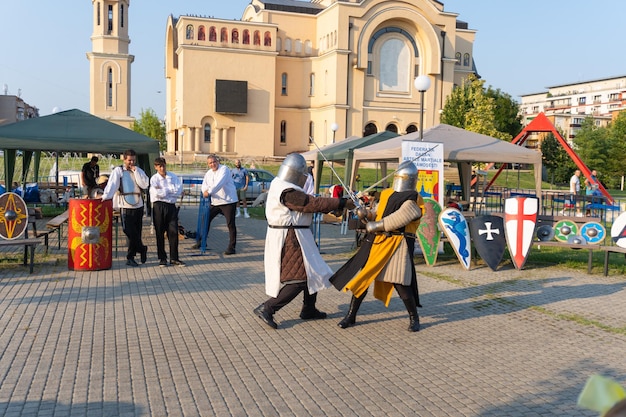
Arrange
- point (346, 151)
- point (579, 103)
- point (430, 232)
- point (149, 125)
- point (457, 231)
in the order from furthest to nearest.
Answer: point (579, 103) → point (149, 125) → point (346, 151) → point (430, 232) → point (457, 231)

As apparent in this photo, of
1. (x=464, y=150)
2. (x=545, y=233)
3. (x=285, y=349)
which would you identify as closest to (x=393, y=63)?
(x=464, y=150)

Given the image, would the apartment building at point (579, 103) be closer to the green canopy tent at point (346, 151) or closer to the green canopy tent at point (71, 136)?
the green canopy tent at point (346, 151)

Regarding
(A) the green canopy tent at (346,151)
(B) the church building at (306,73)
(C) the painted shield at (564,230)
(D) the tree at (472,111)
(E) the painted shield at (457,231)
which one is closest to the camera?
(E) the painted shield at (457,231)

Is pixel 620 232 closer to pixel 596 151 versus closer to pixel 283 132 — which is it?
pixel 283 132

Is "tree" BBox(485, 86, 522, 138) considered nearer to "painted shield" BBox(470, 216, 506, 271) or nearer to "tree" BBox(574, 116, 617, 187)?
"tree" BBox(574, 116, 617, 187)

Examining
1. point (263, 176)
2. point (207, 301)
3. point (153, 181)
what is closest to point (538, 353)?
point (207, 301)

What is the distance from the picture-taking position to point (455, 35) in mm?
61719

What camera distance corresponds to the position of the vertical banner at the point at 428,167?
1184cm

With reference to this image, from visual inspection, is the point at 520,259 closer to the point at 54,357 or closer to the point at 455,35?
the point at 54,357

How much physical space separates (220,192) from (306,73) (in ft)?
165

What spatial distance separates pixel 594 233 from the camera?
11141 mm

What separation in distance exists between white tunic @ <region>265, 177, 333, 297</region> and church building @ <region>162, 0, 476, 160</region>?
49.4 m

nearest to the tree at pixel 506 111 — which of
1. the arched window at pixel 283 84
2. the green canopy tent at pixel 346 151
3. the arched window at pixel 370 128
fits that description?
the arched window at pixel 370 128

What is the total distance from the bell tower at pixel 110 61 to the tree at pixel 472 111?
3781cm
